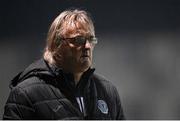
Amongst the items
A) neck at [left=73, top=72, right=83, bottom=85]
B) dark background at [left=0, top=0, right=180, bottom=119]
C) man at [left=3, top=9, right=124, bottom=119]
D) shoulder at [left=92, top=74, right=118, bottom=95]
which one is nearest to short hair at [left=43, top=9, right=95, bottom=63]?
man at [left=3, top=9, right=124, bottom=119]

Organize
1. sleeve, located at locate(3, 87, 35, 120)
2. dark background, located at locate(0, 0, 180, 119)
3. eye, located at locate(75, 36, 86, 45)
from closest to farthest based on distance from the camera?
sleeve, located at locate(3, 87, 35, 120)
eye, located at locate(75, 36, 86, 45)
dark background, located at locate(0, 0, 180, 119)

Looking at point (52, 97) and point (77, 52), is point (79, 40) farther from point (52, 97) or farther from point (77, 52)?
point (52, 97)

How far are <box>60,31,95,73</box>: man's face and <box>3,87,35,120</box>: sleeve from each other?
20 cm

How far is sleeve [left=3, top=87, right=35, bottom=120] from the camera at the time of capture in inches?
49.3

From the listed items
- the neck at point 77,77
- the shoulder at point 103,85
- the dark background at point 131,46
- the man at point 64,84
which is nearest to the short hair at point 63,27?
the man at point 64,84

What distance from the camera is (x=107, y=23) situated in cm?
217

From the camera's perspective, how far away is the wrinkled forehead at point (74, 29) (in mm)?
1362

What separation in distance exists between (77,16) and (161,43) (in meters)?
0.81

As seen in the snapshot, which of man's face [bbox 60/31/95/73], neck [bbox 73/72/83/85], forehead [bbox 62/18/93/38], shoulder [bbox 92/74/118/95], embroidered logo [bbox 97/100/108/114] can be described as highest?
forehead [bbox 62/18/93/38]

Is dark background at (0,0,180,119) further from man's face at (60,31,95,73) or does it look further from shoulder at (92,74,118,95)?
man's face at (60,31,95,73)

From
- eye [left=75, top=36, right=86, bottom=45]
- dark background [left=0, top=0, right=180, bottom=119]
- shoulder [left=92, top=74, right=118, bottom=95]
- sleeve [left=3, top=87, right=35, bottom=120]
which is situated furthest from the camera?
dark background [left=0, top=0, right=180, bottom=119]

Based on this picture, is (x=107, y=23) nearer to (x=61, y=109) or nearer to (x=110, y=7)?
(x=110, y=7)

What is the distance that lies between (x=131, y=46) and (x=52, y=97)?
3.05ft

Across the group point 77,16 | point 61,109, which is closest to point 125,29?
point 77,16
